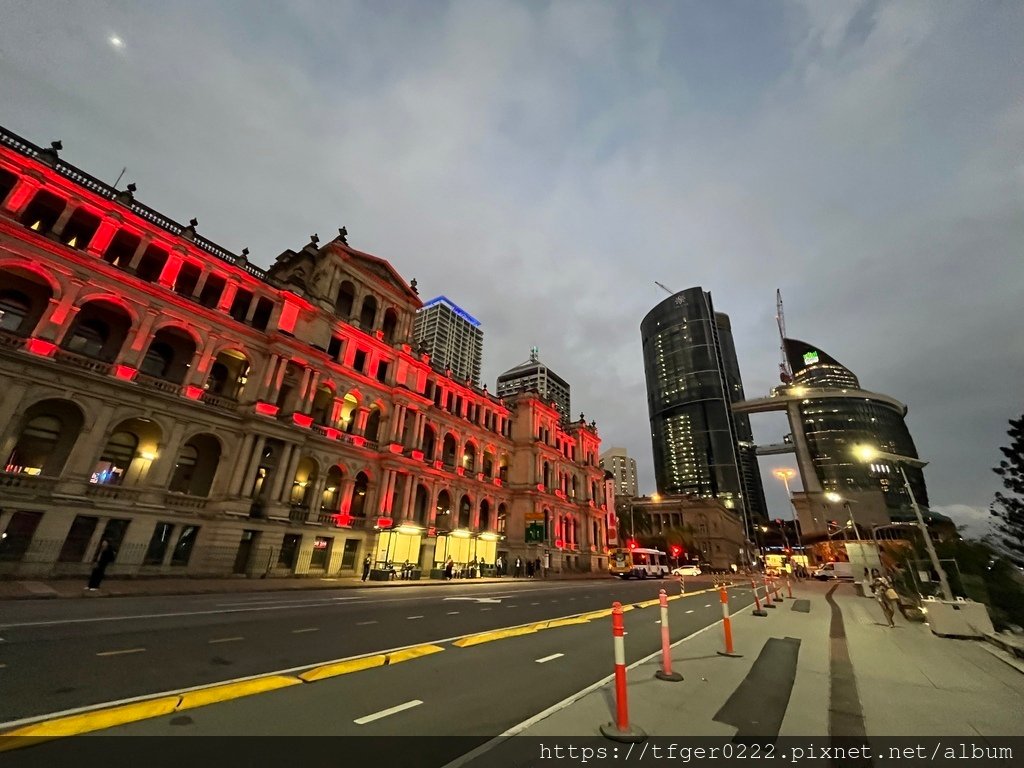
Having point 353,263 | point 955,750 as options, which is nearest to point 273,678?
point 955,750

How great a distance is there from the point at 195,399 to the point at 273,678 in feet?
77.8

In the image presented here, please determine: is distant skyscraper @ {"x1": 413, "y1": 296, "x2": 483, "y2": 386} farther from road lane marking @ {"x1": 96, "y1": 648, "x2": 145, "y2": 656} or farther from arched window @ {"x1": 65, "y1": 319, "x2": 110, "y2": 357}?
road lane marking @ {"x1": 96, "y1": 648, "x2": 145, "y2": 656}

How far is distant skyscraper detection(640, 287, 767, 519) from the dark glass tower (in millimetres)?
21136

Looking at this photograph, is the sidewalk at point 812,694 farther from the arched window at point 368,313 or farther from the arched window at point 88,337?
the arched window at point 368,313

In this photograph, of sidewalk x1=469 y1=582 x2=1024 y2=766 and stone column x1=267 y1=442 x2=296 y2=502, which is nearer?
sidewalk x1=469 y1=582 x2=1024 y2=766

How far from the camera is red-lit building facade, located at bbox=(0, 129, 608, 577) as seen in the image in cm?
1995

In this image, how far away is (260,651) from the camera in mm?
8039

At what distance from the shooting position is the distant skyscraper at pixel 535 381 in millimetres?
150625

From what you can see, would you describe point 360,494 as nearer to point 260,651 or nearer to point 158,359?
point 158,359

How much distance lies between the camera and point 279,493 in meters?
26.8

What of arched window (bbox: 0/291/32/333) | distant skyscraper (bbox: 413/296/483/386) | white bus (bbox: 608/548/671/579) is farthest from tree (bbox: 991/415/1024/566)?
distant skyscraper (bbox: 413/296/483/386)

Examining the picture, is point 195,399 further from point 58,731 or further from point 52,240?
point 58,731

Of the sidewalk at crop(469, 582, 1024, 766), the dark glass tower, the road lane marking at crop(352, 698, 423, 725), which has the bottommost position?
the road lane marking at crop(352, 698, 423, 725)

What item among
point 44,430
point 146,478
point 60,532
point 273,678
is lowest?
Answer: point 273,678
